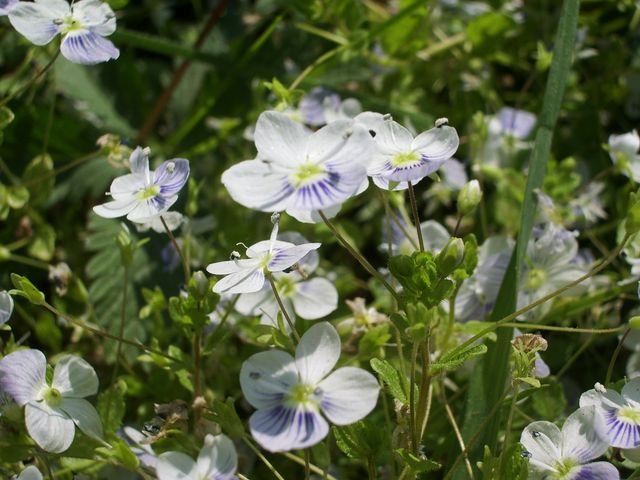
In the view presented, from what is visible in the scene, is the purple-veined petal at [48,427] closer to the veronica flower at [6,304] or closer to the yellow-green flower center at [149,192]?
the veronica flower at [6,304]

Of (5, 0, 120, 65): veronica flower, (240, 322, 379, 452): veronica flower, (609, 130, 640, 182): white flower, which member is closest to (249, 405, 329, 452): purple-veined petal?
(240, 322, 379, 452): veronica flower

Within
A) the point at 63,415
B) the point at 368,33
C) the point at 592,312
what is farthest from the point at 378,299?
the point at 63,415

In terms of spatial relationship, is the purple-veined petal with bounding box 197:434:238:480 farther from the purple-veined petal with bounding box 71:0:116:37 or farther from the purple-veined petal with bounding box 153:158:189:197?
the purple-veined petal with bounding box 71:0:116:37

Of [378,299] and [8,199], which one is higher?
[8,199]

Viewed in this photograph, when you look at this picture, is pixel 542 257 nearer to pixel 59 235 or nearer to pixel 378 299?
pixel 378 299

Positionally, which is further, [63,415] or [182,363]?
[182,363]

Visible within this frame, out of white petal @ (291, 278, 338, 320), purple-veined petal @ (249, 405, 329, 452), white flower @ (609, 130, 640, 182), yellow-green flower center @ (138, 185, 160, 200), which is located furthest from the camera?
white flower @ (609, 130, 640, 182)
